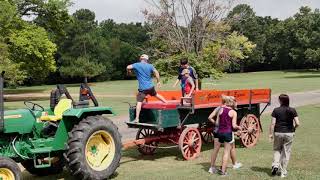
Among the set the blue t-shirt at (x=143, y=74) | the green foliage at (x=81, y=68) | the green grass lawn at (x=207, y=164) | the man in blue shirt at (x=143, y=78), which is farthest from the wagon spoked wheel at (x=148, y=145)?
the green foliage at (x=81, y=68)

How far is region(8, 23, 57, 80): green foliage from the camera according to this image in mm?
39438

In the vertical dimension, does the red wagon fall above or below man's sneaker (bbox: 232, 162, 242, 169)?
above

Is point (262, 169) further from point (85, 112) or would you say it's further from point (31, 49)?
point (31, 49)

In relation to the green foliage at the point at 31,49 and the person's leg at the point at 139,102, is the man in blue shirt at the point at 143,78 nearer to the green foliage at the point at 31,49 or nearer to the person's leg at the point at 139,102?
the person's leg at the point at 139,102

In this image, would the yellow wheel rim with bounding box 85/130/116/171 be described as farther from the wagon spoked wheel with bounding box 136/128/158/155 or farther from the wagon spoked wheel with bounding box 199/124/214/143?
the wagon spoked wheel with bounding box 199/124/214/143

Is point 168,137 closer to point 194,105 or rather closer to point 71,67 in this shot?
point 194,105

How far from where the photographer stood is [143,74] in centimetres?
1139

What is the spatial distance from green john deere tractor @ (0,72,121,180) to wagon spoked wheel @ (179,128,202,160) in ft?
7.14

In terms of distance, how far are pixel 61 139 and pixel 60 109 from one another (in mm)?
702

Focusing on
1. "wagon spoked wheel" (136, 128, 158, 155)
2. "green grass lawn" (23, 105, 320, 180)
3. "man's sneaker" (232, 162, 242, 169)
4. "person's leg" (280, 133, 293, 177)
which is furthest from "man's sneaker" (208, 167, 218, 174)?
"wagon spoked wheel" (136, 128, 158, 155)

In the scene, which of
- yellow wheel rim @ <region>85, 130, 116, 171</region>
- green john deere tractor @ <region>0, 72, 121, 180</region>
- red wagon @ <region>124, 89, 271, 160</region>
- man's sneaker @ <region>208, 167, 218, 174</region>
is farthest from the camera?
red wagon @ <region>124, 89, 271, 160</region>

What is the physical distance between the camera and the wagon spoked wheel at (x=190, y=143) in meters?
11.3

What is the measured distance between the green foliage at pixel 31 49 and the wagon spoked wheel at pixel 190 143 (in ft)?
92.2

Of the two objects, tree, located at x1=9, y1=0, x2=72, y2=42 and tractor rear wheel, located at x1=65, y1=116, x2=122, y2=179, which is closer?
tractor rear wheel, located at x1=65, y1=116, x2=122, y2=179
